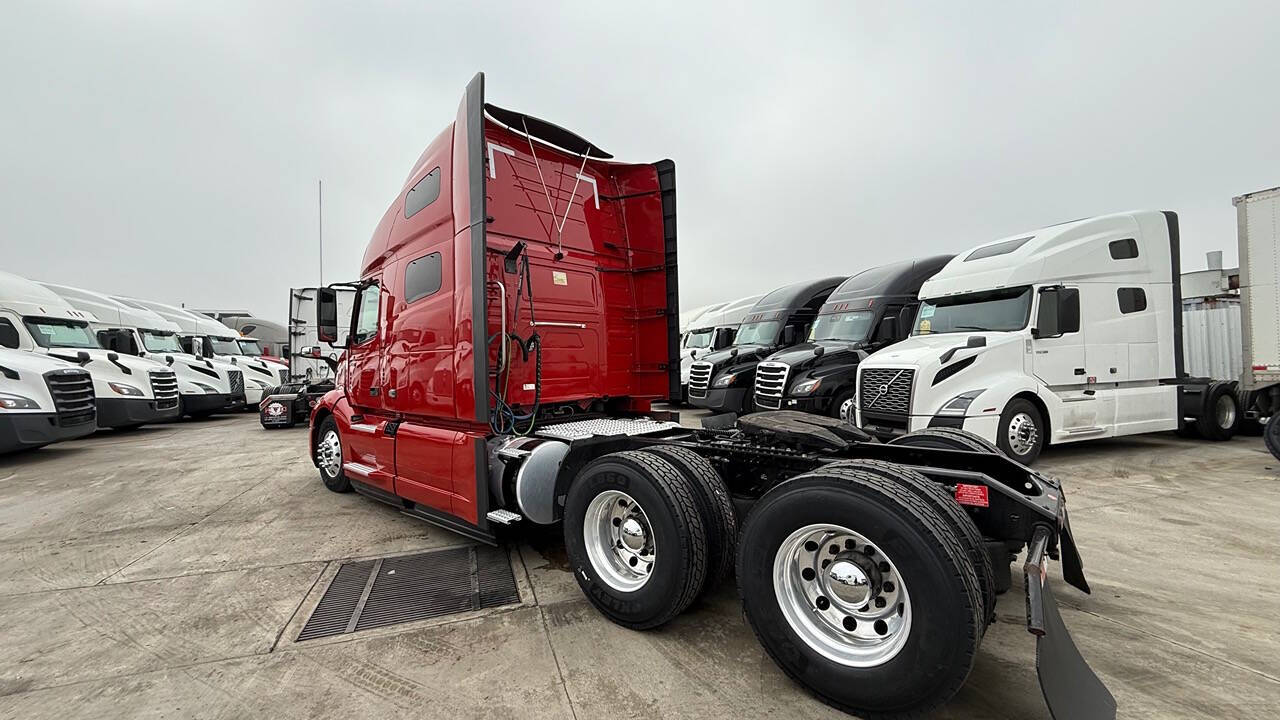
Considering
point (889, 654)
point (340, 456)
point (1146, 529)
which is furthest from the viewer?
point (340, 456)

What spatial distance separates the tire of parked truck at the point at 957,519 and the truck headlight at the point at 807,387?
6.41m

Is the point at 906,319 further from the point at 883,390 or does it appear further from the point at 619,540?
the point at 619,540

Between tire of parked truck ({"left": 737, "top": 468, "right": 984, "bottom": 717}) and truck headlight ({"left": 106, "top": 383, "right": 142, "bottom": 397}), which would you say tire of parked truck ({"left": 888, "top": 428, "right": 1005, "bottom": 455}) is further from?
truck headlight ({"left": 106, "top": 383, "right": 142, "bottom": 397})

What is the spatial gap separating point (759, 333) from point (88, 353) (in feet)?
45.0

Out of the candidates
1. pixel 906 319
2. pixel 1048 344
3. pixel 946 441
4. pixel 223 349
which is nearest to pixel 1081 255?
pixel 1048 344

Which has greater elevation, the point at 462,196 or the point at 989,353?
the point at 462,196

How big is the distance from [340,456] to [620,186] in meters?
4.26

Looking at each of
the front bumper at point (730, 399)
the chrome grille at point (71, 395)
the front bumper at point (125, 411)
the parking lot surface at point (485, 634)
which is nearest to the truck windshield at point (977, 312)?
the parking lot surface at point (485, 634)

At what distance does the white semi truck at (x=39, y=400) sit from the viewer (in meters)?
7.77

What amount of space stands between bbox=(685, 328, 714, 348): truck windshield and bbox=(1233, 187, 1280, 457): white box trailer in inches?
488

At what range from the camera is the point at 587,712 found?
217 centimetres

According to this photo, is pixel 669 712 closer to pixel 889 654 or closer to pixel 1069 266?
pixel 889 654

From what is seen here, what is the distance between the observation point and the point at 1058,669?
5.75 feet

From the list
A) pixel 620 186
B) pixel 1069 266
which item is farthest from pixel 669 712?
pixel 1069 266
